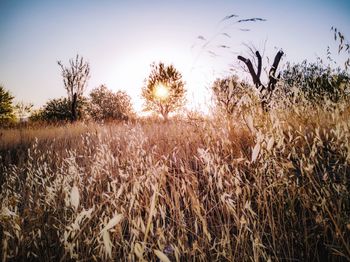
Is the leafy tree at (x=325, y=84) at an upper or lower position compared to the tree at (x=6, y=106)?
lower

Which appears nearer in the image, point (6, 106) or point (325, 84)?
point (325, 84)

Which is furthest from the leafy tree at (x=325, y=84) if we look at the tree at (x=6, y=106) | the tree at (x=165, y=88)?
the tree at (x=6, y=106)

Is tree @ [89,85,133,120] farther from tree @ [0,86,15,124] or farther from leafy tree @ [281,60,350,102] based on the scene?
leafy tree @ [281,60,350,102]

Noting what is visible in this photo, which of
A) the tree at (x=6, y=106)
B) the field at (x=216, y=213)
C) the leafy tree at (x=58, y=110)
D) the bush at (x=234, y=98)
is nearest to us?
the field at (x=216, y=213)

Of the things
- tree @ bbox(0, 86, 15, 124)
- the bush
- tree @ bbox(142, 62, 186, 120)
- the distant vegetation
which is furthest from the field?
tree @ bbox(0, 86, 15, 124)

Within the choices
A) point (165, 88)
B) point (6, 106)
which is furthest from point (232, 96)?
point (6, 106)

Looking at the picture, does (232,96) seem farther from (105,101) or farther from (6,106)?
(6,106)

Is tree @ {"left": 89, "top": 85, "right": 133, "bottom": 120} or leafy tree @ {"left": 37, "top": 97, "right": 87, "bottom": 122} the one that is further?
tree @ {"left": 89, "top": 85, "right": 133, "bottom": 120}

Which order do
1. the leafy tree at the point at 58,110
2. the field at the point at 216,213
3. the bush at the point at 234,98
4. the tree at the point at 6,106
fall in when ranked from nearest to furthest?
the field at the point at 216,213, the bush at the point at 234,98, the leafy tree at the point at 58,110, the tree at the point at 6,106

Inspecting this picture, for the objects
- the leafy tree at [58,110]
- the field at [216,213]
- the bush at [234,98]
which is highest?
the leafy tree at [58,110]

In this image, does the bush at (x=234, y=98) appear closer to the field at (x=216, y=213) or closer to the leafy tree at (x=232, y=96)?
the leafy tree at (x=232, y=96)

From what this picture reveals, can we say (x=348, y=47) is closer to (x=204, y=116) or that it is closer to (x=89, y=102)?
(x=204, y=116)

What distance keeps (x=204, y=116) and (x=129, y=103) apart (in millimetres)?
34169

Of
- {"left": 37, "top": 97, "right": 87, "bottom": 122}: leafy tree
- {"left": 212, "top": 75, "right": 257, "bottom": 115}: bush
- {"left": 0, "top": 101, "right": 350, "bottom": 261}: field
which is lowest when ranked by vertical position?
{"left": 0, "top": 101, "right": 350, "bottom": 261}: field
